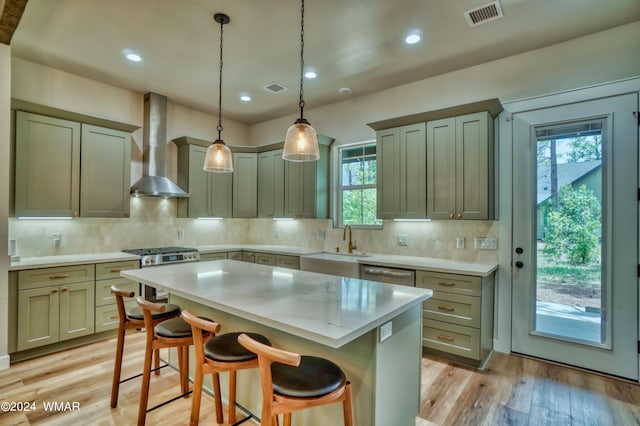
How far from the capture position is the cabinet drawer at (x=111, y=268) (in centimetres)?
→ 357

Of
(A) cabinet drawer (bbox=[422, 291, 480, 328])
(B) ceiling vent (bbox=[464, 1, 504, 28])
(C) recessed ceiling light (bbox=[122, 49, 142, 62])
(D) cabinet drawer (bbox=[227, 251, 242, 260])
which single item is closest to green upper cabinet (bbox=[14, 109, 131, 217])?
(C) recessed ceiling light (bbox=[122, 49, 142, 62])

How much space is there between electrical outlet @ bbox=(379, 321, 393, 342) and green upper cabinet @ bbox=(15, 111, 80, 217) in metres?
3.79

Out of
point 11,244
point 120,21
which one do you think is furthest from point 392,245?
point 11,244

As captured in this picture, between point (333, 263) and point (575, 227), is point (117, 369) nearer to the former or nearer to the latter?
point (333, 263)

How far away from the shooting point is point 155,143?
4500mm

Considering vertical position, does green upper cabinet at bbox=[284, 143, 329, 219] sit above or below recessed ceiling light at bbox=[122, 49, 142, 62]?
below

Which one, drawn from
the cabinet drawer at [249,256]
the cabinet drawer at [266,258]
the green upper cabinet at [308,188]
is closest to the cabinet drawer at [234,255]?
the cabinet drawer at [249,256]

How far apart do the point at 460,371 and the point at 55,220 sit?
186 inches

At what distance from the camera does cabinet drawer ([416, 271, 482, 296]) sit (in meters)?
2.99

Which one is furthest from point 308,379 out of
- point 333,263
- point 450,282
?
point 333,263

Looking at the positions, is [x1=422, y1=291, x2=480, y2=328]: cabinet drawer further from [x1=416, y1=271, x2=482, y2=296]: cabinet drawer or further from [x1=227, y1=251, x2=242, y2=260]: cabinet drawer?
[x1=227, y1=251, x2=242, y2=260]: cabinet drawer

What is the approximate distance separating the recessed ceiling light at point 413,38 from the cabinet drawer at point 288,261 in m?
2.89

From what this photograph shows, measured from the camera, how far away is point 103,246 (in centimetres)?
415

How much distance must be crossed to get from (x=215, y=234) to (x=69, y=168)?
2302 mm
